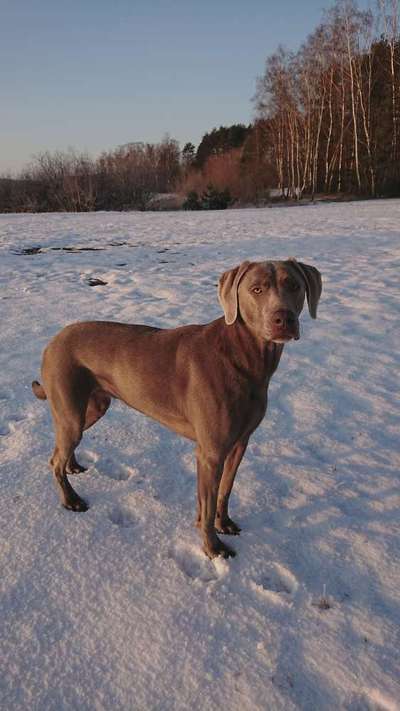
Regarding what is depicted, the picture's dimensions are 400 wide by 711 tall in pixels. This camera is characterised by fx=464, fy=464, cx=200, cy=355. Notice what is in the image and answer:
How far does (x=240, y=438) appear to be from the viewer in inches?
90.7

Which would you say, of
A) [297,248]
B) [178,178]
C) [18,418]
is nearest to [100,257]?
[297,248]

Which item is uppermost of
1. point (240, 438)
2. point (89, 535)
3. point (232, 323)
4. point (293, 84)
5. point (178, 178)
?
point (293, 84)

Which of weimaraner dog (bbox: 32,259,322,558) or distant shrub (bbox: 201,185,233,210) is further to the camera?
distant shrub (bbox: 201,185,233,210)

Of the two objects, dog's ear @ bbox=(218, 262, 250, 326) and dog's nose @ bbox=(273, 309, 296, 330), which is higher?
dog's ear @ bbox=(218, 262, 250, 326)

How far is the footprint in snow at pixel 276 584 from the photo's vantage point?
2.06 meters

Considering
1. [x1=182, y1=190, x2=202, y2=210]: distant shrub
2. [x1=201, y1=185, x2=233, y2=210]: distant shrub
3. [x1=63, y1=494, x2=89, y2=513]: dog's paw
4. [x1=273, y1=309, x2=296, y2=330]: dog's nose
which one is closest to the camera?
[x1=273, y1=309, x2=296, y2=330]: dog's nose

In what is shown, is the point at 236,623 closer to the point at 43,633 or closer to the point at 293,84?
the point at 43,633

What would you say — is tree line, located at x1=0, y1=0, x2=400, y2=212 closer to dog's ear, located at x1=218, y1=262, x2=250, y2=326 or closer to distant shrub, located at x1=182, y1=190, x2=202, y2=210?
distant shrub, located at x1=182, y1=190, x2=202, y2=210

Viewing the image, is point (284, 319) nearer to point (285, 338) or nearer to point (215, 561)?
point (285, 338)

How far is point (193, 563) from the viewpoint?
226 centimetres

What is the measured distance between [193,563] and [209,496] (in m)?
0.35

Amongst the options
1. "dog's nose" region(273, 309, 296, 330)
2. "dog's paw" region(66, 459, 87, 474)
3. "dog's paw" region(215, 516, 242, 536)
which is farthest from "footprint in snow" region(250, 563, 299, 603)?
"dog's paw" region(66, 459, 87, 474)

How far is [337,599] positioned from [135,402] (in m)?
1.34

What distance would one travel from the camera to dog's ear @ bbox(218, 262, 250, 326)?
2.22 m
